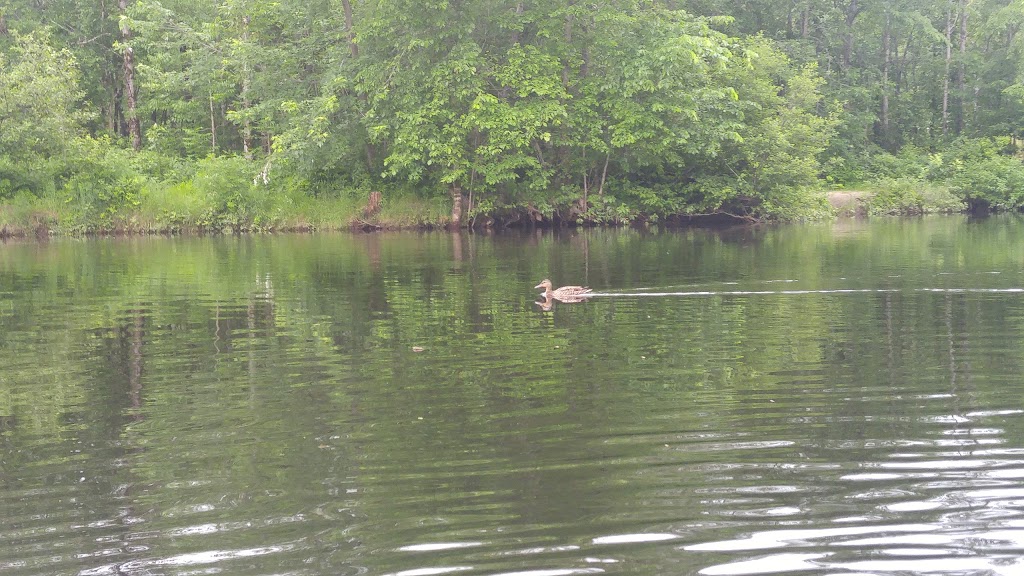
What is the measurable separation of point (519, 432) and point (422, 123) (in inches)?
1083

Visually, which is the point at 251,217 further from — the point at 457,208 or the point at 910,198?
the point at 910,198

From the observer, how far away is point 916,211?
46594 millimetres

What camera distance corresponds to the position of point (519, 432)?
7.62 m

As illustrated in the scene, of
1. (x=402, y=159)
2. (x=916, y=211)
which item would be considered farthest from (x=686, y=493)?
(x=916, y=211)

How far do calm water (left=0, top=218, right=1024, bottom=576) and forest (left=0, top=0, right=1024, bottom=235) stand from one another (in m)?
18.5

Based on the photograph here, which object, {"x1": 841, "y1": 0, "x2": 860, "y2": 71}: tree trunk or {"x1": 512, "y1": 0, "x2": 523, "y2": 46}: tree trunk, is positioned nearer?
{"x1": 512, "y1": 0, "x2": 523, "y2": 46}: tree trunk

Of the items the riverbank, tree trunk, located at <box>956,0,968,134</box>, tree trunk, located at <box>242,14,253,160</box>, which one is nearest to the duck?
the riverbank

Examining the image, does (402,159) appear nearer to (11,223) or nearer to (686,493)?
(11,223)

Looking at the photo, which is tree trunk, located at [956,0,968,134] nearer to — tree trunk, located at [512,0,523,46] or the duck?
tree trunk, located at [512,0,523,46]

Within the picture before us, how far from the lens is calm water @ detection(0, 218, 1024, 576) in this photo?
210 inches

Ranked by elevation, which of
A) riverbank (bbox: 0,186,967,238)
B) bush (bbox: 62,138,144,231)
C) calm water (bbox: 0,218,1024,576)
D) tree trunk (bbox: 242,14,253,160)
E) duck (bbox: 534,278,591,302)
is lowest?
calm water (bbox: 0,218,1024,576)

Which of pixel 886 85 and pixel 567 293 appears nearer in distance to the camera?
pixel 567 293

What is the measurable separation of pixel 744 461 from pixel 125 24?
40.2 m

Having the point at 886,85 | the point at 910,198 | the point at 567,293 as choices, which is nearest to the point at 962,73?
the point at 886,85
